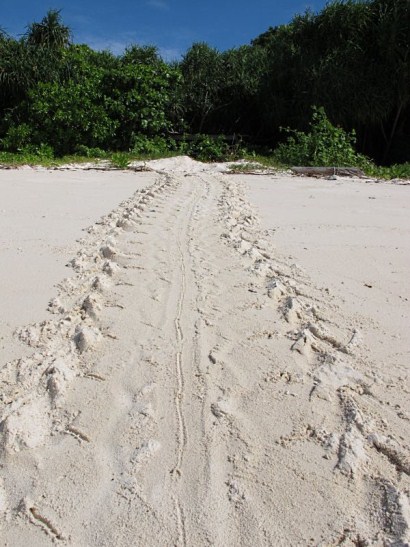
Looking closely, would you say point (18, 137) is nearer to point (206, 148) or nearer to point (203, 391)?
point (206, 148)

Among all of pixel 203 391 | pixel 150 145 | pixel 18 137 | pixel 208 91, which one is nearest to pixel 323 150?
pixel 150 145

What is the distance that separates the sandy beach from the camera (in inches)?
49.9

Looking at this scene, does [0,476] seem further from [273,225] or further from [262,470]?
[273,225]

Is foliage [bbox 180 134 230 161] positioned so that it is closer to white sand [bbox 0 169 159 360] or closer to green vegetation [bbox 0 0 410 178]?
green vegetation [bbox 0 0 410 178]

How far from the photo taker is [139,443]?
59.7 inches

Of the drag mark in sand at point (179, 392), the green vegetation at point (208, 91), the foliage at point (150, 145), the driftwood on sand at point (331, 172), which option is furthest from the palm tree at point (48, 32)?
the drag mark in sand at point (179, 392)

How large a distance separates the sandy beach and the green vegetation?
7.44 m

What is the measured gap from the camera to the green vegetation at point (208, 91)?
1155 cm

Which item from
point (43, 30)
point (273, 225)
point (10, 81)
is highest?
point (43, 30)

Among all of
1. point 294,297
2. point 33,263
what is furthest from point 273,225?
point 33,263

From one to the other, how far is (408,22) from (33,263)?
1198cm

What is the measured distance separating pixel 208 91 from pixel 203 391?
1353 cm

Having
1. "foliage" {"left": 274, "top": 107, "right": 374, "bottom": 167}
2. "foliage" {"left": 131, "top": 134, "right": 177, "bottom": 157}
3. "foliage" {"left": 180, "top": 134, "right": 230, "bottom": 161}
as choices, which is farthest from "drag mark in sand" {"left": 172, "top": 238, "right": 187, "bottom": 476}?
"foliage" {"left": 131, "top": 134, "right": 177, "bottom": 157}

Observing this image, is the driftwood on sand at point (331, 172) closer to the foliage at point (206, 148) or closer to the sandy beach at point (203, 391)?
the foliage at point (206, 148)
